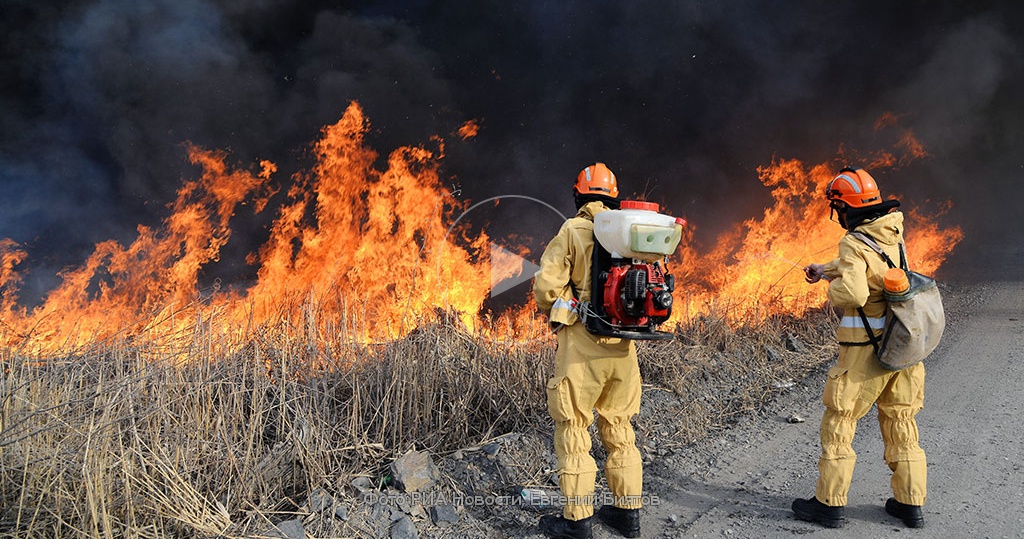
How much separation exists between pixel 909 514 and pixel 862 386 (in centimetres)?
74

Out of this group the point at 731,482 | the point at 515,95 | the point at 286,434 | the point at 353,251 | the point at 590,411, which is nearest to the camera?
the point at 590,411

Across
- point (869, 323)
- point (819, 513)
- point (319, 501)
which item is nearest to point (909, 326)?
point (869, 323)

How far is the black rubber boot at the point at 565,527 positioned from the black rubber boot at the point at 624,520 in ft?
0.49

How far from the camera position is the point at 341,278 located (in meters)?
8.26

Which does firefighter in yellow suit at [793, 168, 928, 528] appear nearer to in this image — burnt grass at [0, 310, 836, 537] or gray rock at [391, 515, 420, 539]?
burnt grass at [0, 310, 836, 537]

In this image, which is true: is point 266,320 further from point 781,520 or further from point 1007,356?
point 1007,356

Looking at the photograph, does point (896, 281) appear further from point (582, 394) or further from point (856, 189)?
point (582, 394)

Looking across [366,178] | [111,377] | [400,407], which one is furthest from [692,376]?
[366,178]

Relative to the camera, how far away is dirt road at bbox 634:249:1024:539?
136 inches

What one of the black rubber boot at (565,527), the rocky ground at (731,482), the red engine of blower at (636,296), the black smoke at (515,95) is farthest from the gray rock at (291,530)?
the black smoke at (515,95)

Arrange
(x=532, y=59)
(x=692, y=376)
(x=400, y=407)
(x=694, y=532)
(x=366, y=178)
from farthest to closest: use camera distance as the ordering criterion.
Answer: (x=532, y=59), (x=366, y=178), (x=692, y=376), (x=400, y=407), (x=694, y=532)

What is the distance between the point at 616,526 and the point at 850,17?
38.7 ft

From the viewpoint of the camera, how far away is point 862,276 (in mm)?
3436

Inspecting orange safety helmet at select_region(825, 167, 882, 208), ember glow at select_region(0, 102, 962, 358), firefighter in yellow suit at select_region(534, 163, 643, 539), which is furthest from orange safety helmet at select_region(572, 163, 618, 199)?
ember glow at select_region(0, 102, 962, 358)
